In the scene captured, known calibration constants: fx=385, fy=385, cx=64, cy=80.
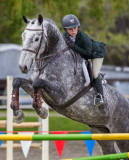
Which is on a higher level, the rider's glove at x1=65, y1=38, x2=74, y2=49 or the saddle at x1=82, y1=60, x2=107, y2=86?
the rider's glove at x1=65, y1=38, x2=74, y2=49

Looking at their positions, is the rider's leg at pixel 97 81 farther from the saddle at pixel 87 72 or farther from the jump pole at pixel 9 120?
the jump pole at pixel 9 120

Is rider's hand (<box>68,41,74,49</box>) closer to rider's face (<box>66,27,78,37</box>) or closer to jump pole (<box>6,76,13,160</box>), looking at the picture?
rider's face (<box>66,27,78,37</box>)

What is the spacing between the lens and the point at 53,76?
16.1ft

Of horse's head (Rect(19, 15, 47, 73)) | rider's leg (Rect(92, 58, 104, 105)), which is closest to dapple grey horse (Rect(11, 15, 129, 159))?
horse's head (Rect(19, 15, 47, 73))

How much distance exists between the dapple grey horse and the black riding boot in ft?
0.28

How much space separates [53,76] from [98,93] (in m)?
0.70

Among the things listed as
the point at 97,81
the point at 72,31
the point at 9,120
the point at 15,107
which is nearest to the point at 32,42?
the point at 72,31

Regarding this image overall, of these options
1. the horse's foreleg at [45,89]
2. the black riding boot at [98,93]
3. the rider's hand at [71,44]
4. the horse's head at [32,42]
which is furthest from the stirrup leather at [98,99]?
the horse's head at [32,42]

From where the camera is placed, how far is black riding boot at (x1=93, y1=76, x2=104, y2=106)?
5152mm

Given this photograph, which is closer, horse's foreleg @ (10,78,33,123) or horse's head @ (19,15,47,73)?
horse's head @ (19,15,47,73)

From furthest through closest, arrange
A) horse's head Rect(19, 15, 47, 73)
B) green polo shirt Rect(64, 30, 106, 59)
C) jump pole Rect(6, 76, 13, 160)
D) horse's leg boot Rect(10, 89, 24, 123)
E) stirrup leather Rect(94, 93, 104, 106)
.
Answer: jump pole Rect(6, 76, 13, 160)
stirrup leather Rect(94, 93, 104, 106)
green polo shirt Rect(64, 30, 106, 59)
horse's leg boot Rect(10, 89, 24, 123)
horse's head Rect(19, 15, 47, 73)

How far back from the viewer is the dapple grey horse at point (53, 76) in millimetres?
4664

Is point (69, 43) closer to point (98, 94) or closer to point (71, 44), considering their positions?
point (71, 44)

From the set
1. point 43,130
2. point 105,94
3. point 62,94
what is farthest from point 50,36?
point 43,130
